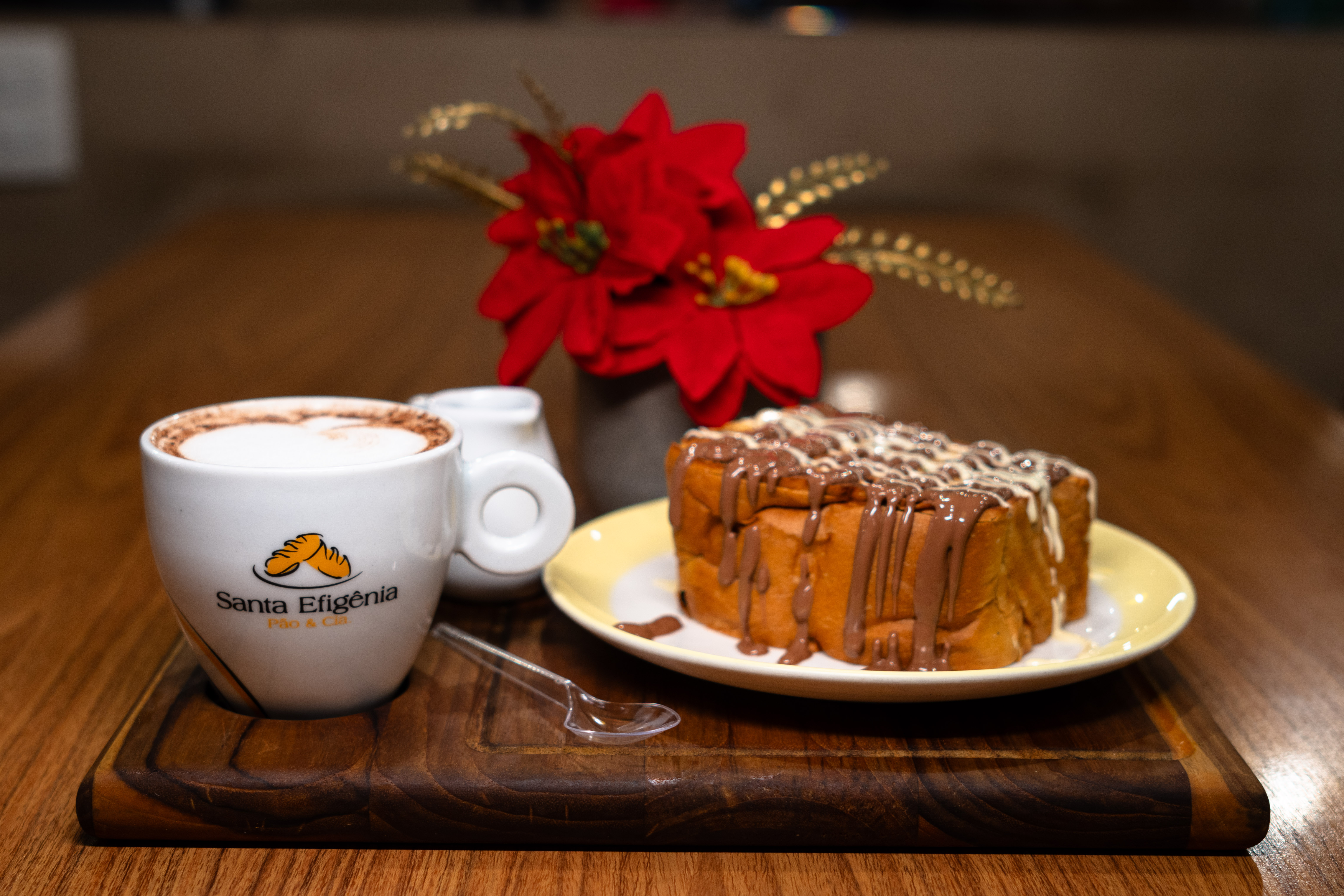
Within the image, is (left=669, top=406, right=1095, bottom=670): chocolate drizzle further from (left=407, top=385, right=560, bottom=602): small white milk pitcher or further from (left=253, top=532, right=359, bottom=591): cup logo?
(left=253, top=532, right=359, bottom=591): cup logo

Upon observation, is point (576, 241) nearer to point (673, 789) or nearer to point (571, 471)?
point (571, 471)

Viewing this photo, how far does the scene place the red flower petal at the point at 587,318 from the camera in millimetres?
742

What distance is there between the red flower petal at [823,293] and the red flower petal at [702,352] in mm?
39

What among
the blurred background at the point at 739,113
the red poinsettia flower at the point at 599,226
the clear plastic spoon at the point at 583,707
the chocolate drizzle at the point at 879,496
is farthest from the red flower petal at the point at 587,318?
the blurred background at the point at 739,113

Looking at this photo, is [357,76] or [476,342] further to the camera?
[357,76]

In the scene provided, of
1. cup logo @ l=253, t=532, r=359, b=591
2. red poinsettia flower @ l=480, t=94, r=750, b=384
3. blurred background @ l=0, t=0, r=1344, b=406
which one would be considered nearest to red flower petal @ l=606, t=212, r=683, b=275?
red poinsettia flower @ l=480, t=94, r=750, b=384

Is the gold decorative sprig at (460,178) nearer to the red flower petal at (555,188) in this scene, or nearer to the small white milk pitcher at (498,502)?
the red flower petal at (555,188)

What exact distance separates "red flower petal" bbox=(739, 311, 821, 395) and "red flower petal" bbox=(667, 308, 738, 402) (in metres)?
0.01

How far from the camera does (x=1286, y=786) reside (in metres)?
0.55

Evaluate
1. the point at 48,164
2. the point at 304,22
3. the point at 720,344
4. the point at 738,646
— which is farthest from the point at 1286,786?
the point at 48,164

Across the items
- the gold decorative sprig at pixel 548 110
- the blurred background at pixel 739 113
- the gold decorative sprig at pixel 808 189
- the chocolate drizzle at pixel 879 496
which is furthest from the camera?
the blurred background at pixel 739 113

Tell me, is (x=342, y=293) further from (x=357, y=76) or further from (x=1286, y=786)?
(x=1286, y=786)

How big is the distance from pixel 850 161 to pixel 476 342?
620mm

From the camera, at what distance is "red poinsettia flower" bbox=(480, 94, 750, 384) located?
75 centimetres
